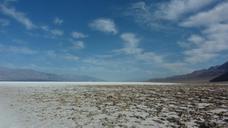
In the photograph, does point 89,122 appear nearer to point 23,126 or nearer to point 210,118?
point 23,126

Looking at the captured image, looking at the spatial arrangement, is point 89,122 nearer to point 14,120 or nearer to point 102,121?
point 102,121

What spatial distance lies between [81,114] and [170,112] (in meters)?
5.49

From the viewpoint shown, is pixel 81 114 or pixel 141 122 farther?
pixel 81 114

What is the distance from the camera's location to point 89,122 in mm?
14414

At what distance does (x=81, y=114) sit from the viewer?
16828 mm

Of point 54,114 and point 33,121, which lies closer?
point 33,121

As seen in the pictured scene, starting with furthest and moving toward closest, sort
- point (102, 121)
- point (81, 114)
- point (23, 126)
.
A: point (81, 114)
point (102, 121)
point (23, 126)

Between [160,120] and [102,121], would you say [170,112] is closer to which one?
[160,120]

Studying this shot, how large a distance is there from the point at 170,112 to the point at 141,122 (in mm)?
3400

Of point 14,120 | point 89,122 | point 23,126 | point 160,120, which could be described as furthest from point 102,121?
point 14,120

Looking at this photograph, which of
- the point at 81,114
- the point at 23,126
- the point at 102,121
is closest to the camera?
the point at 23,126

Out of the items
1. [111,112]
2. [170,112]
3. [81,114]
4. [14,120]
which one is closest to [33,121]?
[14,120]

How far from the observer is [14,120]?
1523 cm

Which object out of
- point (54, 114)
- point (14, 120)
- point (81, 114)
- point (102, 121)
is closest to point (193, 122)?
point (102, 121)
